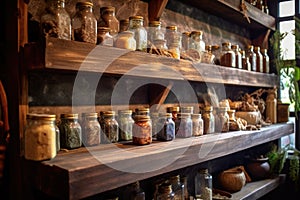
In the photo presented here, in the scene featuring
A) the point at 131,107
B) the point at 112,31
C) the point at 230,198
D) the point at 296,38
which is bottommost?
the point at 230,198

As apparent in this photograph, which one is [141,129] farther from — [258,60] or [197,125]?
[258,60]

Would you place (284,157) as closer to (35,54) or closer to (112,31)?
(112,31)

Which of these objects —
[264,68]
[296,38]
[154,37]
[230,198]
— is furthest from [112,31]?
[296,38]

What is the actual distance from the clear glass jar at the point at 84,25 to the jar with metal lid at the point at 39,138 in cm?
33

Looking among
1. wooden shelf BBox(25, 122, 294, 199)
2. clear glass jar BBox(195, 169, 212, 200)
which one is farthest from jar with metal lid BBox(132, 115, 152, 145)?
clear glass jar BBox(195, 169, 212, 200)

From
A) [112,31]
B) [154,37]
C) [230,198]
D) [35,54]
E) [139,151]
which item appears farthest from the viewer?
[230,198]

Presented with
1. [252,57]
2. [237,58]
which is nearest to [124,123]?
[237,58]

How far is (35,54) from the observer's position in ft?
3.29

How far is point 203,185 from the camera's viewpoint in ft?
5.87

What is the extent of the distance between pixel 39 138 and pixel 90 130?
263 millimetres

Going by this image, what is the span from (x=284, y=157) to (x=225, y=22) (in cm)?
116

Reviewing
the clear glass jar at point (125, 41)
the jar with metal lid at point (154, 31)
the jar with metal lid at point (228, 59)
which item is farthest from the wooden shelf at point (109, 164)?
the jar with metal lid at point (228, 59)

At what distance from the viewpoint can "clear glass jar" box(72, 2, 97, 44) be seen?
1125 millimetres

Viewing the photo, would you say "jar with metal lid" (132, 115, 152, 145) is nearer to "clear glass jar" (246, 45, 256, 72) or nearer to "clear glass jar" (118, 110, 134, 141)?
"clear glass jar" (118, 110, 134, 141)
